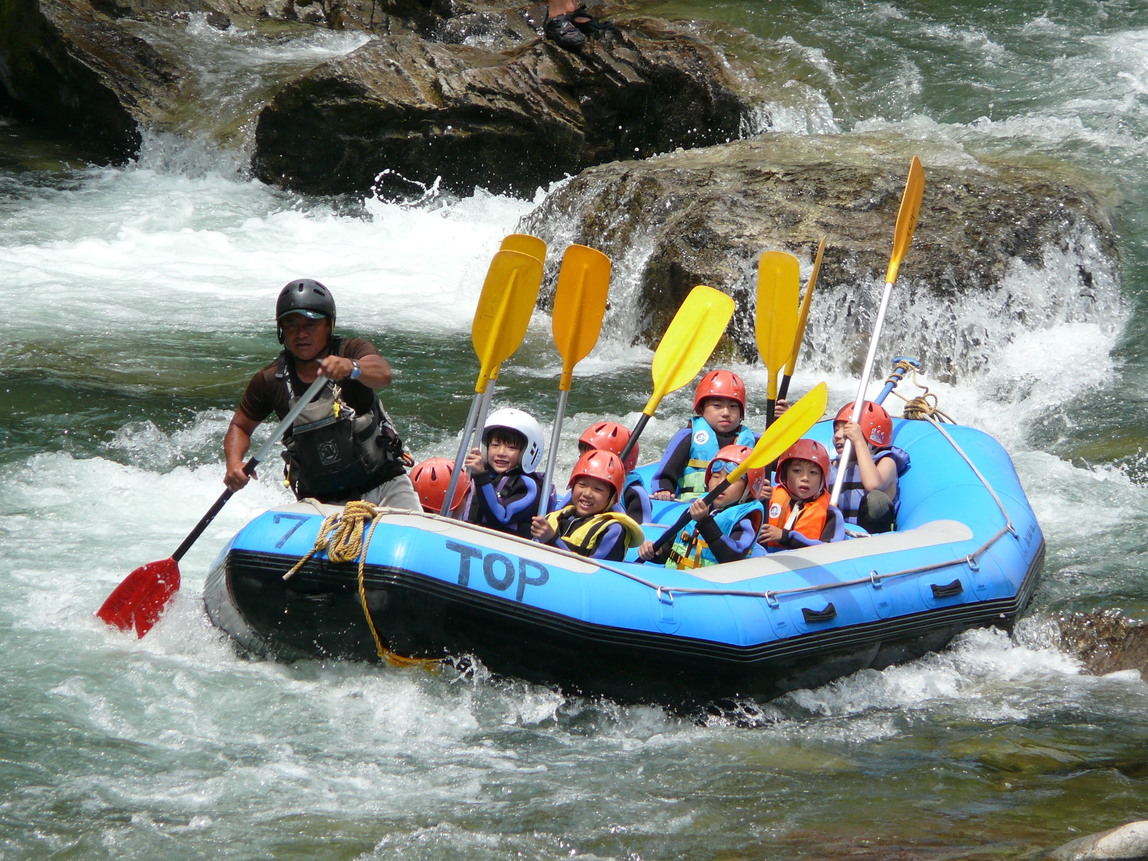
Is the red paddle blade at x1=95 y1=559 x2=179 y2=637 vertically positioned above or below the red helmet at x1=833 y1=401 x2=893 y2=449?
below

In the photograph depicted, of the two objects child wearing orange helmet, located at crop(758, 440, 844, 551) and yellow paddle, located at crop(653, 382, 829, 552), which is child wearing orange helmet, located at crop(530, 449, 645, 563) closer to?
yellow paddle, located at crop(653, 382, 829, 552)

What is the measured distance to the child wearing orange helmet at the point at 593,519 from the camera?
438cm

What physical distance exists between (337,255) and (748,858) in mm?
8830

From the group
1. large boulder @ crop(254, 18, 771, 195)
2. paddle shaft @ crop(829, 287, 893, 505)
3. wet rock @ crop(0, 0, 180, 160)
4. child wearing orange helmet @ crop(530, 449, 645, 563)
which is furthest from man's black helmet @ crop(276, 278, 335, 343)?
wet rock @ crop(0, 0, 180, 160)

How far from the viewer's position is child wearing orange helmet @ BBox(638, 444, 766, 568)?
4441 millimetres

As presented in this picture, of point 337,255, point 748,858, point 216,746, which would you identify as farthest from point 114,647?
point 337,255

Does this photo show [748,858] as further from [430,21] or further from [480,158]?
[430,21]

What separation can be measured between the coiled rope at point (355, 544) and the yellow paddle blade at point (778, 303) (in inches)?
93.8

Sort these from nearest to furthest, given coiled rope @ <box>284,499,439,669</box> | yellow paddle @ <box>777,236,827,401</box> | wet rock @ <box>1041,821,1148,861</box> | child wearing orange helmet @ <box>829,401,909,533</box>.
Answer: wet rock @ <box>1041,821,1148,861</box>, coiled rope @ <box>284,499,439,669</box>, child wearing orange helmet @ <box>829,401,909,533</box>, yellow paddle @ <box>777,236,827,401</box>

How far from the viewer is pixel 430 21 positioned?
1533 cm

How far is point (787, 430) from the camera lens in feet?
14.1

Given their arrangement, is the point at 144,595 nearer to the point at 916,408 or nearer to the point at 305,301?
the point at 305,301

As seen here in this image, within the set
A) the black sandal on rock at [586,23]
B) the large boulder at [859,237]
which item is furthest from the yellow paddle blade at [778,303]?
the black sandal on rock at [586,23]

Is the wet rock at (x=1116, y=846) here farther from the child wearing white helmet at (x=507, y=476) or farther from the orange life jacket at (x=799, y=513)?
the child wearing white helmet at (x=507, y=476)
